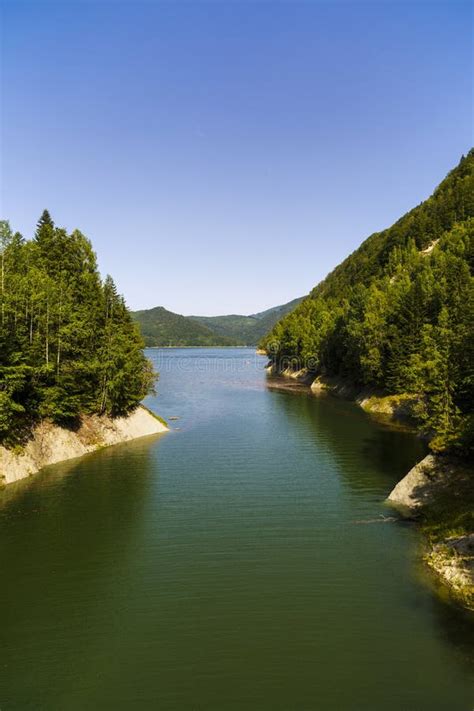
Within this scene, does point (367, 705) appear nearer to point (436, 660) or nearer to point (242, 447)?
point (436, 660)

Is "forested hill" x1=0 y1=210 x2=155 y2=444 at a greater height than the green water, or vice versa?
"forested hill" x1=0 y1=210 x2=155 y2=444

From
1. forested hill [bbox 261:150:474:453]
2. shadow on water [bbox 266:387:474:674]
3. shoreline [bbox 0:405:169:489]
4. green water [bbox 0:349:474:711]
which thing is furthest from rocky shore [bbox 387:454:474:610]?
shoreline [bbox 0:405:169:489]

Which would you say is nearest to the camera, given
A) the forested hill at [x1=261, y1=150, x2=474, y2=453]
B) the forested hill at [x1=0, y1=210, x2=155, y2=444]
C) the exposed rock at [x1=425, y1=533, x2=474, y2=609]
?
the exposed rock at [x1=425, y1=533, x2=474, y2=609]

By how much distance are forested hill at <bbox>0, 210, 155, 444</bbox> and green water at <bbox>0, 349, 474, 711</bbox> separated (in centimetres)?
823

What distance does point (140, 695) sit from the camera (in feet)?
53.0

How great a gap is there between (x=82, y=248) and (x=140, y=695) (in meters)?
63.4

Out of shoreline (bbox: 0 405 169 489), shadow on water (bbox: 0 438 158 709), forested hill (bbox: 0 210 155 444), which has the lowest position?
shadow on water (bbox: 0 438 158 709)

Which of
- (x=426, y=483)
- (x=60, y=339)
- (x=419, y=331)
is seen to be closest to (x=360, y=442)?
(x=426, y=483)

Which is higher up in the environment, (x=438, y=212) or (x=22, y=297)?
(x=438, y=212)

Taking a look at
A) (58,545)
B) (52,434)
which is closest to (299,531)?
(58,545)

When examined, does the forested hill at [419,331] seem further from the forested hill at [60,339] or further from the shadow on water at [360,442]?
the forested hill at [60,339]

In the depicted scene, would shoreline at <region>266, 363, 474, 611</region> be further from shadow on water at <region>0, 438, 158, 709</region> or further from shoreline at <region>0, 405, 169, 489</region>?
shoreline at <region>0, 405, 169, 489</region>

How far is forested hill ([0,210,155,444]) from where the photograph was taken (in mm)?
42844

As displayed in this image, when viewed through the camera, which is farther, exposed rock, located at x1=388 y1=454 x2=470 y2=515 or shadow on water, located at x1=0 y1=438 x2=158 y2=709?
exposed rock, located at x1=388 y1=454 x2=470 y2=515
